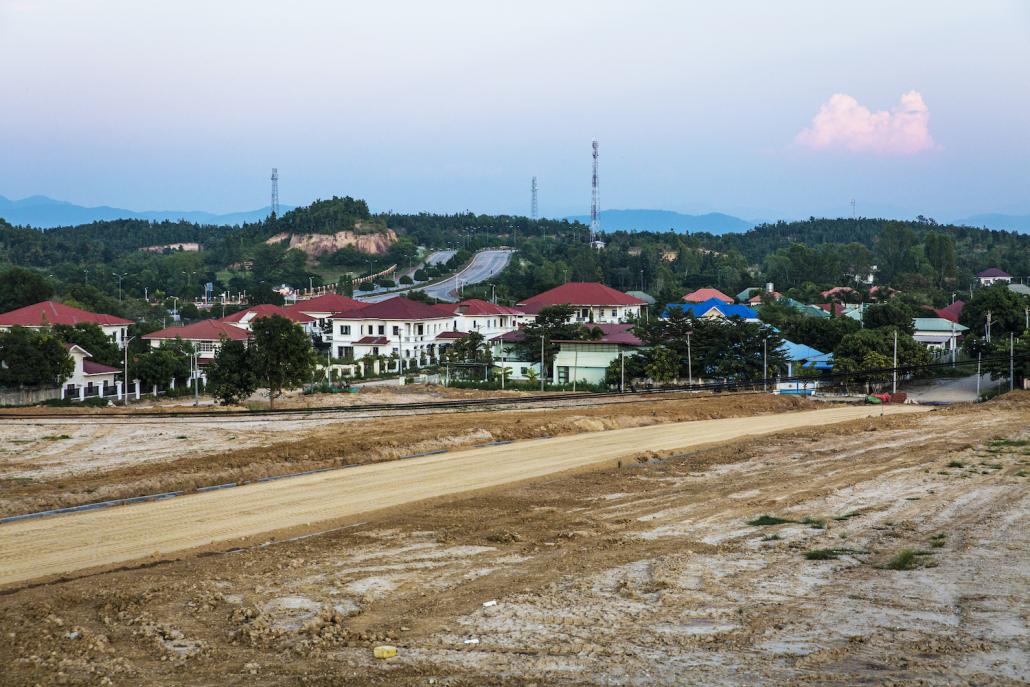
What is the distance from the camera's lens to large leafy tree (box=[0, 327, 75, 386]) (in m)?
44.8

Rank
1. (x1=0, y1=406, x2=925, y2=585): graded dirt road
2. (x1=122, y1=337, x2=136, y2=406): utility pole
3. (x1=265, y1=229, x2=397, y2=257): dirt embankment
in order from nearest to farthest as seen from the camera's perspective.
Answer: (x1=0, y1=406, x2=925, y2=585): graded dirt road → (x1=122, y1=337, x2=136, y2=406): utility pole → (x1=265, y1=229, x2=397, y2=257): dirt embankment


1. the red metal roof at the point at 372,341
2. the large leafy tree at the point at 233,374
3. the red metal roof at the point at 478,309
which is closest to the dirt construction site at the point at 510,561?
the large leafy tree at the point at 233,374

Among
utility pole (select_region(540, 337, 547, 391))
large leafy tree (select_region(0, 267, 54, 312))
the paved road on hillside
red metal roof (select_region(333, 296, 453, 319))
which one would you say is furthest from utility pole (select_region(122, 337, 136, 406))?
the paved road on hillside

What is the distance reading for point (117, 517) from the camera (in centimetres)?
1817

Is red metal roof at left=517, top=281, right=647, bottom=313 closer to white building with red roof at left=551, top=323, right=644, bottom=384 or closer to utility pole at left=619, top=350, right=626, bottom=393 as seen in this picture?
white building with red roof at left=551, top=323, right=644, bottom=384

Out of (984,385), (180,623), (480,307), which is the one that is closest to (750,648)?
(180,623)

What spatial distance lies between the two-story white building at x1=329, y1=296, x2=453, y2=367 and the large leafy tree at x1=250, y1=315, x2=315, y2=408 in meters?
23.5

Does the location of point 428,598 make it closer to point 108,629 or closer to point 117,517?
point 108,629

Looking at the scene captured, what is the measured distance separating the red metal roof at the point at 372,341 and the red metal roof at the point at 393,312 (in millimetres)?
1724

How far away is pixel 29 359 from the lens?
45031 mm

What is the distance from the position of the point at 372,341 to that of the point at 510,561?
170ft

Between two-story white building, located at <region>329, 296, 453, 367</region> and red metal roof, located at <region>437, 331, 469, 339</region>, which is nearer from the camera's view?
two-story white building, located at <region>329, 296, 453, 367</region>

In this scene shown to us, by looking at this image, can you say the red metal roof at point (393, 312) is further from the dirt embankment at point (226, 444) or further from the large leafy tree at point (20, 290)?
the dirt embankment at point (226, 444)

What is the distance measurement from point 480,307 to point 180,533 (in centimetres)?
6161
